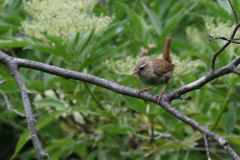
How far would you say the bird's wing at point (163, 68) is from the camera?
9.82 feet

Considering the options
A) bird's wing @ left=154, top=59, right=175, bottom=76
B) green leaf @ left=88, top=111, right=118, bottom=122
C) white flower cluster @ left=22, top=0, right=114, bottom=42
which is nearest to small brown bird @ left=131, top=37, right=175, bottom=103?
bird's wing @ left=154, top=59, right=175, bottom=76

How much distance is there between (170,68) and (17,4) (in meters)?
2.79

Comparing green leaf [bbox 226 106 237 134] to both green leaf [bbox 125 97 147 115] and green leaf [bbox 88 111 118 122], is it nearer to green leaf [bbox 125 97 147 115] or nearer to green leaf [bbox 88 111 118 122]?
green leaf [bbox 125 97 147 115]

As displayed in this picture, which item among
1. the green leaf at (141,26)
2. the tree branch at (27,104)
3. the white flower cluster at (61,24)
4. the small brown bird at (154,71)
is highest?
the green leaf at (141,26)

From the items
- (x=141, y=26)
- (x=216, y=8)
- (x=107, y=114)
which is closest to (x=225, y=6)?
(x=216, y=8)

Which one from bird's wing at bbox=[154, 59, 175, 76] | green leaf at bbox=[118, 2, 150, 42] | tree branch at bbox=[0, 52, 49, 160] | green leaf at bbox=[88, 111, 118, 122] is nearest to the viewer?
tree branch at bbox=[0, 52, 49, 160]

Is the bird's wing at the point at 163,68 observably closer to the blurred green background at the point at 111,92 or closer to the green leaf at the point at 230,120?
the blurred green background at the point at 111,92

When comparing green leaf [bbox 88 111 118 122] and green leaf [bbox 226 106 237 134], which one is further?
green leaf [bbox 226 106 237 134]

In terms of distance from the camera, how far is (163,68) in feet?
9.81

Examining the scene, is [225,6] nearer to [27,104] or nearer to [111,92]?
[111,92]

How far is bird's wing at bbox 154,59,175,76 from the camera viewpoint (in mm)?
2992

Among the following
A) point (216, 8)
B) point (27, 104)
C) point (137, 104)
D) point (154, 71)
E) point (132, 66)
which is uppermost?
point (216, 8)

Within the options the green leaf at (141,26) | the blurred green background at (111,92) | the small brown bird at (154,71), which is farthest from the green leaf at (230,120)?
the green leaf at (141,26)

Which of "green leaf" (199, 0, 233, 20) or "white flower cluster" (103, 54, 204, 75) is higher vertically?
"green leaf" (199, 0, 233, 20)
